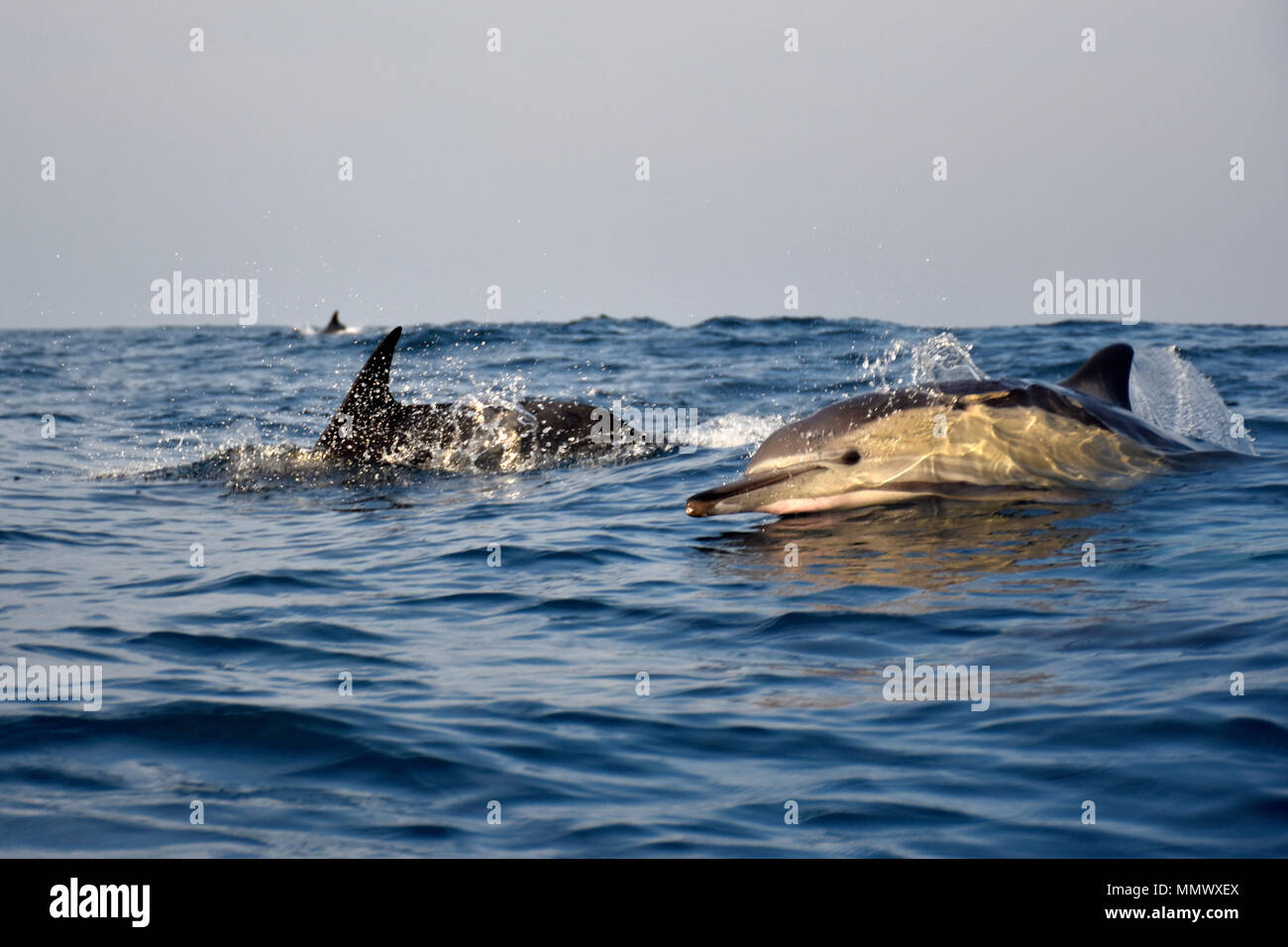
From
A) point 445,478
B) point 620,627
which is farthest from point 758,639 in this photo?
point 445,478

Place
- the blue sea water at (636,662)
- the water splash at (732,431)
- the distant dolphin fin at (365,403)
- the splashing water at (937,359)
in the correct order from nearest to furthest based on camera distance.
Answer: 1. the blue sea water at (636,662)
2. the splashing water at (937,359)
3. the distant dolphin fin at (365,403)
4. the water splash at (732,431)

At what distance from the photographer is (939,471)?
980 centimetres

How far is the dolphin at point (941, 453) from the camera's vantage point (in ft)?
32.0

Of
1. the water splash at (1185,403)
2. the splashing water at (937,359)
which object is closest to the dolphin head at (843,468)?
the splashing water at (937,359)

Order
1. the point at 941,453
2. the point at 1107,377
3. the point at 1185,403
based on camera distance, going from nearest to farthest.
Answer: 1. the point at 941,453
2. the point at 1107,377
3. the point at 1185,403

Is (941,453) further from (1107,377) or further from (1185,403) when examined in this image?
(1185,403)

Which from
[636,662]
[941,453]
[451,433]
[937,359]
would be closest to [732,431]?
[451,433]

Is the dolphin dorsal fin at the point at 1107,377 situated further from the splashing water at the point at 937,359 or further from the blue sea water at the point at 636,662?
the splashing water at the point at 937,359

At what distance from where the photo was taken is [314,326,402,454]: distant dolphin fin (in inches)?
533

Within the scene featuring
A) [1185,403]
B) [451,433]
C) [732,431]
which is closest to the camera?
[1185,403]

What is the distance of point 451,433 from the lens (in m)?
14.5

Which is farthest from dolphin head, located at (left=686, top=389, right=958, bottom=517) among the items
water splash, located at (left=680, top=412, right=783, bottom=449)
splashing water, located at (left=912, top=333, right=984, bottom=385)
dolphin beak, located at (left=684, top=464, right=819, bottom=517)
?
water splash, located at (left=680, top=412, right=783, bottom=449)

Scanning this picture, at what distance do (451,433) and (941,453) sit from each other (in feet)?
21.2

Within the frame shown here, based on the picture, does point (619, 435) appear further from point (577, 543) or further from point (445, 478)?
point (577, 543)
